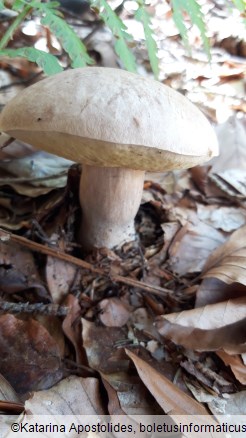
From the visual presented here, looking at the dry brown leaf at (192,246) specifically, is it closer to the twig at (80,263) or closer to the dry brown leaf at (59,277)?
the twig at (80,263)

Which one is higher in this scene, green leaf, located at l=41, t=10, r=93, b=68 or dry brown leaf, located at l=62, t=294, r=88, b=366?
green leaf, located at l=41, t=10, r=93, b=68

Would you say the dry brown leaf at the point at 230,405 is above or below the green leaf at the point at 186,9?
below

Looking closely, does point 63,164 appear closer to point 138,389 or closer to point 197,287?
point 197,287

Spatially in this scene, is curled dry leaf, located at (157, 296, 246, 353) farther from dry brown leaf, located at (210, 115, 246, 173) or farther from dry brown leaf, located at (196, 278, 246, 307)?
dry brown leaf, located at (210, 115, 246, 173)

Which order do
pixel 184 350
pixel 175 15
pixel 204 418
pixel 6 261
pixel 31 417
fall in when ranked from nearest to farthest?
pixel 31 417 < pixel 204 418 < pixel 184 350 < pixel 6 261 < pixel 175 15

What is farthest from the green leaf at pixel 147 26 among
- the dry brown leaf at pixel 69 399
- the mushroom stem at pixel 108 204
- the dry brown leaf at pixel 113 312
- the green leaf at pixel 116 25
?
the dry brown leaf at pixel 69 399

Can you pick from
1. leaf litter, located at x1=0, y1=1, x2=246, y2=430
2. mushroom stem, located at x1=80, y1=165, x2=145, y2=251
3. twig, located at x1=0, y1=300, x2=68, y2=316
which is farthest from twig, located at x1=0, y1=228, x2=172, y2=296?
twig, located at x1=0, y1=300, x2=68, y2=316

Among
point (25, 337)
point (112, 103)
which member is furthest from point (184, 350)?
point (112, 103)
